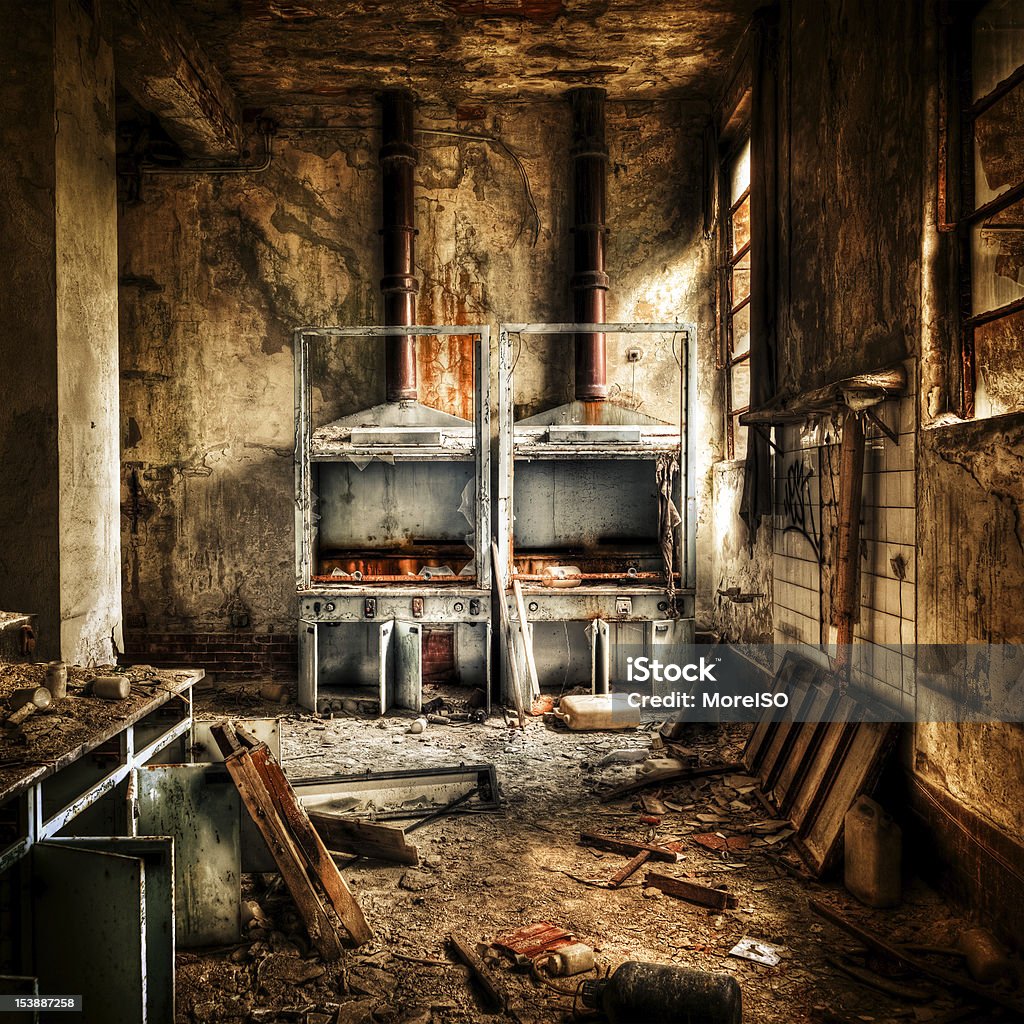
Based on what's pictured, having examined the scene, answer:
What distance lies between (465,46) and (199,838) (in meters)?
5.97

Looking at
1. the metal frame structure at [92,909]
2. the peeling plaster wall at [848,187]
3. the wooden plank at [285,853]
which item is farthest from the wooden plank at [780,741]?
the metal frame structure at [92,909]

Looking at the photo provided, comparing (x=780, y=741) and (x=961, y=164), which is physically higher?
(x=961, y=164)

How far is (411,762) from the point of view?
16.5ft

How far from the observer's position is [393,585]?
20.7ft

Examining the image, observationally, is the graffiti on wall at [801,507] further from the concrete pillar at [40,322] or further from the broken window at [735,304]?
the concrete pillar at [40,322]

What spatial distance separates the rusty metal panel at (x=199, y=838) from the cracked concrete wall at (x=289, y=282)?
438 centimetres

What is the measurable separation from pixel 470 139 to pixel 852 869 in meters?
6.43

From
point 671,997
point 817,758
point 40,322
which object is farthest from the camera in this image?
point 40,322

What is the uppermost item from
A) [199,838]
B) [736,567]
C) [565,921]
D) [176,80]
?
[176,80]

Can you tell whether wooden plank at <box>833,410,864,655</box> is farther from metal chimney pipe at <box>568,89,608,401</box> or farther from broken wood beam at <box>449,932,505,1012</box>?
metal chimney pipe at <box>568,89,608,401</box>

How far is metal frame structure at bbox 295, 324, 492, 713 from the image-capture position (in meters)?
6.09

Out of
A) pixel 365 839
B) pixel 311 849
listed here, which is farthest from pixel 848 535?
pixel 311 849

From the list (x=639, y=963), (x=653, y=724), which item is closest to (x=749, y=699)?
(x=653, y=724)

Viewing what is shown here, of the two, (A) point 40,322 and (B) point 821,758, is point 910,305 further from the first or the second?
(A) point 40,322
